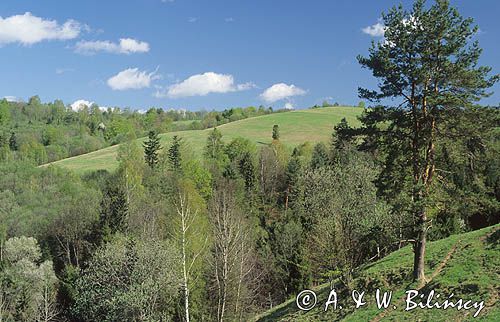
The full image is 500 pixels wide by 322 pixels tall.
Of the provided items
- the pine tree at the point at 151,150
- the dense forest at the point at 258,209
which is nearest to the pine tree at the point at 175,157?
the dense forest at the point at 258,209

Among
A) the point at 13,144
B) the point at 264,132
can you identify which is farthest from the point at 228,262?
the point at 13,144

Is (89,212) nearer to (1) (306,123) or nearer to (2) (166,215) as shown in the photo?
(2) (166,215)

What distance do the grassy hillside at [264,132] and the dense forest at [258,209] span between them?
36.2 feet

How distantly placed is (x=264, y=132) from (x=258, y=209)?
53137 mm

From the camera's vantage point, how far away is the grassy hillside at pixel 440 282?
19338 mm

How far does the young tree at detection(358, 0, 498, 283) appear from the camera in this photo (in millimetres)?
20438

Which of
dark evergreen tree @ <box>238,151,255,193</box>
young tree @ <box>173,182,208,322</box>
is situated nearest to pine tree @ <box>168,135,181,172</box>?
dark evergreen tree @ <box>238,151,255,193</box>

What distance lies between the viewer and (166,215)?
5331 centimetres

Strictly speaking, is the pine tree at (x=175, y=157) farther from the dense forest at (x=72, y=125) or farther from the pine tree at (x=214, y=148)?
the dense forest at (x=72, y=125)

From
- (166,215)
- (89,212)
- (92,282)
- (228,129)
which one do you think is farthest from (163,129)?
(92,282)

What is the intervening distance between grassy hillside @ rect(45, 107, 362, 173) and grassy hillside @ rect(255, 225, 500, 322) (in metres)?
69.3

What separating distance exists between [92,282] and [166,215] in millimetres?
23390

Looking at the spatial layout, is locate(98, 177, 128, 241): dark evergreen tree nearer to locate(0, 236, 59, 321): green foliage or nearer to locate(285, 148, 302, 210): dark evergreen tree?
locate(0, 236, 59, 321): green foliage

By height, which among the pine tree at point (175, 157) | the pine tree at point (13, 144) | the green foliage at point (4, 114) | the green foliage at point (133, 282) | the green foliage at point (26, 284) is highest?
the green foliage at point (4, 114)
